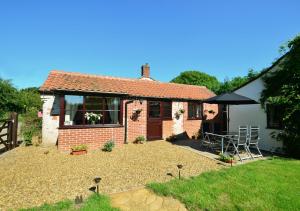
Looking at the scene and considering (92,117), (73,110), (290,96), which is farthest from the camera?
(92,117)

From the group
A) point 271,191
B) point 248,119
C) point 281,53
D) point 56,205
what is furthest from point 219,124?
point 56,205

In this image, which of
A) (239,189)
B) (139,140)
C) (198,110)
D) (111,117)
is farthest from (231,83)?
(239,189)

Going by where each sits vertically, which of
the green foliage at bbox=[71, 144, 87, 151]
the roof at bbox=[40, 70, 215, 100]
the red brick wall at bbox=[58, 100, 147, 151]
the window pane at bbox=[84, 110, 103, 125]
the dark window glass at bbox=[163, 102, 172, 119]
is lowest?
the green foliage at bbox=[71, 144, 87, 151]

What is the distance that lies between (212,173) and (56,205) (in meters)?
4.45

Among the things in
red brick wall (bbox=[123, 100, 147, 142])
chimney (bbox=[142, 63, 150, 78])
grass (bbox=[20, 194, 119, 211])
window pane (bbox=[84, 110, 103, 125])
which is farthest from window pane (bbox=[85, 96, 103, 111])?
chimney (bbox=[142, 63, 150, 78])

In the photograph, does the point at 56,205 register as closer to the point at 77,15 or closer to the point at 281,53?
the point at 77,15

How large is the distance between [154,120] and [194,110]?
3.83m

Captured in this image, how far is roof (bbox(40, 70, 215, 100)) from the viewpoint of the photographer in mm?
10248

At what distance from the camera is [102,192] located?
478 cm

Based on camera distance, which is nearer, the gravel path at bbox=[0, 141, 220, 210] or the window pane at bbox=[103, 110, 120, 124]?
the gravel path at bbox=[0, 141, 220, 210]

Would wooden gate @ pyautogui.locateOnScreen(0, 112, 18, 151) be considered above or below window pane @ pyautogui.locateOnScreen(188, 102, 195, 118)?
below

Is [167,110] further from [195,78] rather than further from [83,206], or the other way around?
[195,78]

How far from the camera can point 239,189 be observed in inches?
190

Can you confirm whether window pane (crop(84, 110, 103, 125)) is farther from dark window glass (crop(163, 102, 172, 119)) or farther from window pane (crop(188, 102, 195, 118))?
window pane (crop(188, 102, 195, 118))
